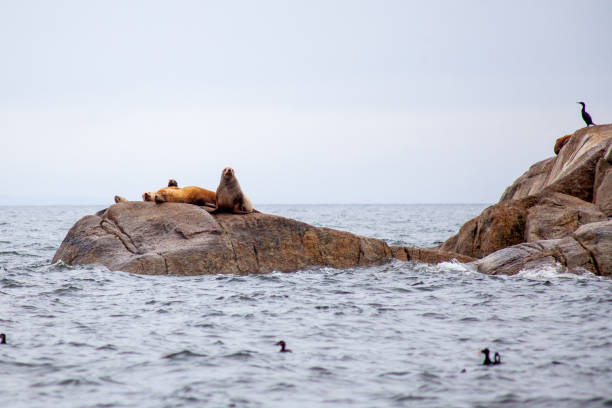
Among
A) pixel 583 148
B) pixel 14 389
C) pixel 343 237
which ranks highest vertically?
pixel 583 148

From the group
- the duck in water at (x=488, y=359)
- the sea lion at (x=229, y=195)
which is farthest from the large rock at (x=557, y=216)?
the duck in water at (x=488, y=359)

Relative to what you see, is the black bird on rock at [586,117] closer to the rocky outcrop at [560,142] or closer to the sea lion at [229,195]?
the rocky outcrop at [560,142]

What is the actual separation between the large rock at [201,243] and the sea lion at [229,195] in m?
0.51

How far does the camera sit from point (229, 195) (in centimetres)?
1758

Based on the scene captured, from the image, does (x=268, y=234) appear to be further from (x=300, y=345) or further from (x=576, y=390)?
(x=576, y=390)

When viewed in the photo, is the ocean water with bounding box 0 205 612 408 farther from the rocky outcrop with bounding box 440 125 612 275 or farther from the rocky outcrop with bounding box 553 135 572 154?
the rocky outcrop with bounding box 553 135 572 154

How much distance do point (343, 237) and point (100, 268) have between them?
6.12 metres

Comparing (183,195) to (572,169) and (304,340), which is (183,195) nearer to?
(304,340)

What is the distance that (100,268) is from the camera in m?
15.9

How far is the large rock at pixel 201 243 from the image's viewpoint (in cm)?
1590

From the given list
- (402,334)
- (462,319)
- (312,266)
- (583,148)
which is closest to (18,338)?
(402,334)

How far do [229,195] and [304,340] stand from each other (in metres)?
8.20

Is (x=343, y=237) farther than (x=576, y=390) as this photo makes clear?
Yes

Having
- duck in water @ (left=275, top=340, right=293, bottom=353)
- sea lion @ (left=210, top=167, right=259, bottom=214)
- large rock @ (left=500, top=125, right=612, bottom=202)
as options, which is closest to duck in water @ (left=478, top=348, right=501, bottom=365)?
duck in water @ (left=275, top=340, right=293, bottom=353)
